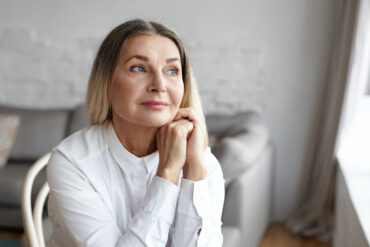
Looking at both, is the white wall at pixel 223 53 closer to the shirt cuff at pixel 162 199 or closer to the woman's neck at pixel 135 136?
the woman's neck at pixel 135 136

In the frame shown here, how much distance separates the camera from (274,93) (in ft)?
11.6

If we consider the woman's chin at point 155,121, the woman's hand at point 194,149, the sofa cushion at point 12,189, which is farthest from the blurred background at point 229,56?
the woman's chin at point 155,121

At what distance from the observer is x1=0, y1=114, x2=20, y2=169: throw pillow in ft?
11.3

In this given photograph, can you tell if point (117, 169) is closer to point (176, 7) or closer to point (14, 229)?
point (14, 229)

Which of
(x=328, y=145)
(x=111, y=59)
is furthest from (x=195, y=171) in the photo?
(x=328, y=145)

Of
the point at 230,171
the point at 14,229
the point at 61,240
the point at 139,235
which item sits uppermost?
the point at 139,235

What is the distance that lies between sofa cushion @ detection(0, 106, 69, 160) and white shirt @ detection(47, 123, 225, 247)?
2.32 metres

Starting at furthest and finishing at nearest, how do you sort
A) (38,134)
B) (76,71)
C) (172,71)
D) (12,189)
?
(76,71) → (38,134) → (12,189) → (172,71)

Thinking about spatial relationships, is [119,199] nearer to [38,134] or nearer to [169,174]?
[169,174]

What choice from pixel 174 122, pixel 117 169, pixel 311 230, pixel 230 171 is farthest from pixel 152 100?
pixel 311 230

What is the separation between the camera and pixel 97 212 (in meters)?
1.22

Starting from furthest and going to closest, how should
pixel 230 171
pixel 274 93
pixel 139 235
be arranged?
pixel 274 93, pixel 230 171, pixel 139 235

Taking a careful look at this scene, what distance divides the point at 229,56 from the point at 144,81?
2443mm

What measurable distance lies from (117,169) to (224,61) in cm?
243
